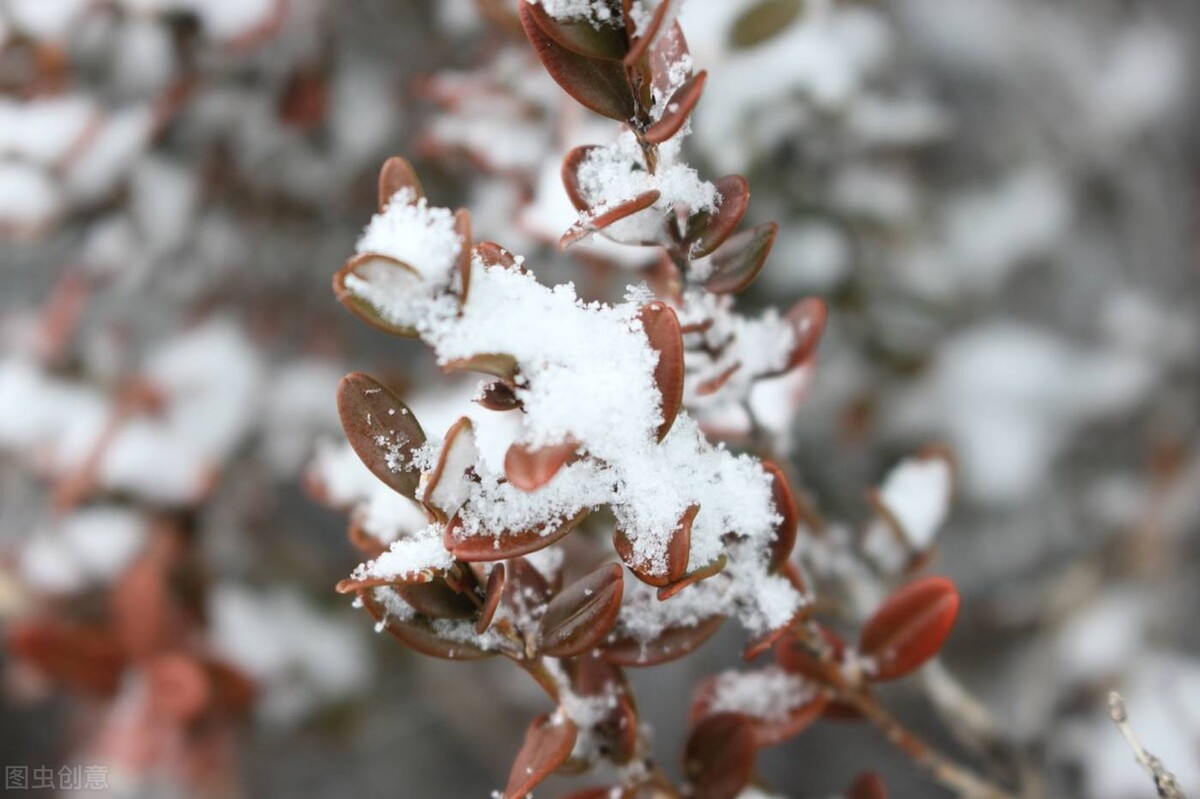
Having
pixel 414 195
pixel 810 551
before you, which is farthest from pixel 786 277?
pixel 414 195

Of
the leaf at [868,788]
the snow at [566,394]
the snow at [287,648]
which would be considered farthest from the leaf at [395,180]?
the snow at [287,648]

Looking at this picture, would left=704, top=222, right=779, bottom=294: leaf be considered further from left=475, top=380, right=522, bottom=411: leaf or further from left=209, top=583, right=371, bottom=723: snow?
left=209, top=583, right=371, bottom=723: snow

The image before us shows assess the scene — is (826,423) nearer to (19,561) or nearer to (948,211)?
(948,211)

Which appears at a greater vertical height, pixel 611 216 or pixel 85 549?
pixel 611 216

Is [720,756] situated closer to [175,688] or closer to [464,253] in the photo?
[464,253]

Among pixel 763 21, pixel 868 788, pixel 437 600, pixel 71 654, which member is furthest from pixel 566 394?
pixel 71 654

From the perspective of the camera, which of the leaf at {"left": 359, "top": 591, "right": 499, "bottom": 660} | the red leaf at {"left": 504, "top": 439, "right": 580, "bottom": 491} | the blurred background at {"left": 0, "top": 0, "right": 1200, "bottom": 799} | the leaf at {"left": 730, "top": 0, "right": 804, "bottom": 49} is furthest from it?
the blurred background at {"left": 0, "top": 0, "right": 1200, "bottom": 799}

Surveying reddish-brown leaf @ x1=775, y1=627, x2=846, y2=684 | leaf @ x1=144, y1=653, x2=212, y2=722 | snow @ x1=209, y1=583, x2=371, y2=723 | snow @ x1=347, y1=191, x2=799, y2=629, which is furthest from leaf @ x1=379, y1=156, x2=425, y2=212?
snow @ x1=209, y1=583, x2=371, y2=723
